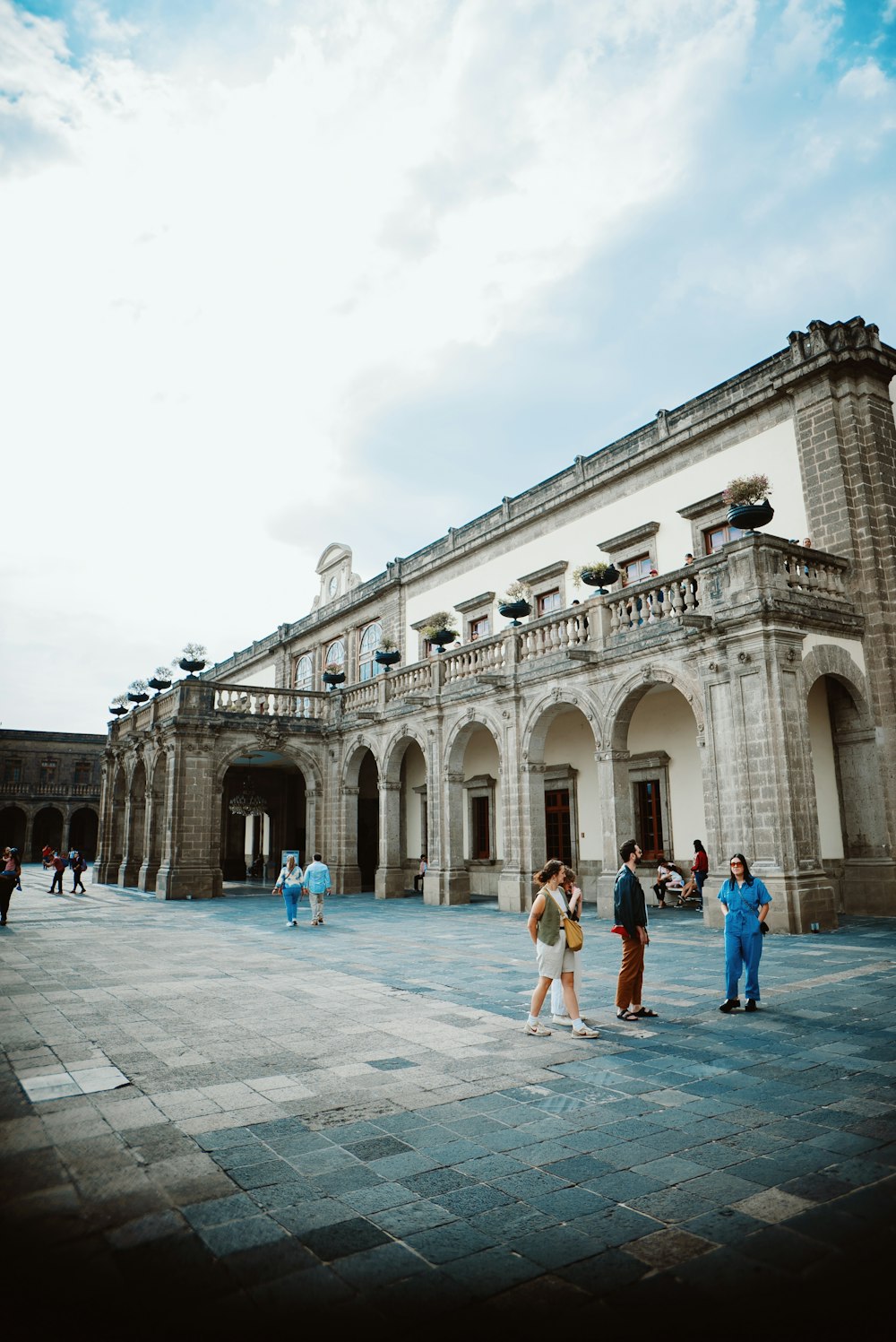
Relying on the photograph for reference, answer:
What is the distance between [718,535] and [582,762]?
258 inches

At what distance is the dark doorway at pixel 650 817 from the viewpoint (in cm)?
1794

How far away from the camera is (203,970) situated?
10.2m

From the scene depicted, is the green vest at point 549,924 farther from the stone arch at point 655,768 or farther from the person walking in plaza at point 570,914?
the stone arch at point 655,768

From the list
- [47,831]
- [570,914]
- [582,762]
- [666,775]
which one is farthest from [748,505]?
[47,831]

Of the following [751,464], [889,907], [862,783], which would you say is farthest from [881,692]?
[751,464]

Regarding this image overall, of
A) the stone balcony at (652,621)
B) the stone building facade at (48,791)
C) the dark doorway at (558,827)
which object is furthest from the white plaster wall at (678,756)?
the stone building facade at (48,791)

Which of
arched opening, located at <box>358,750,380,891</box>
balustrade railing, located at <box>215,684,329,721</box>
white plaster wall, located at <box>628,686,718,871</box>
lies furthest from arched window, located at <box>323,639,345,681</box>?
white plaster wall, located at <box>628,686,718,871</box>

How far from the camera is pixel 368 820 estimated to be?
2991 centimetres

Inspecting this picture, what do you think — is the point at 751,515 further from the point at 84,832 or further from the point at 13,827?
the point at 13,827

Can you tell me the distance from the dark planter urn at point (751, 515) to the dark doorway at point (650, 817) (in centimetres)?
660

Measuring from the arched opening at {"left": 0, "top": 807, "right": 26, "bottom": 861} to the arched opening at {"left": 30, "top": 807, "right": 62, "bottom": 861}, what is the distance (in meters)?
0.45

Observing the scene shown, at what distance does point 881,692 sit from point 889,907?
3.74 m

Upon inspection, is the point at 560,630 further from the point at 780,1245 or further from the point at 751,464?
the point at 780,1245

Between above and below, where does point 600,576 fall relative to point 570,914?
above
